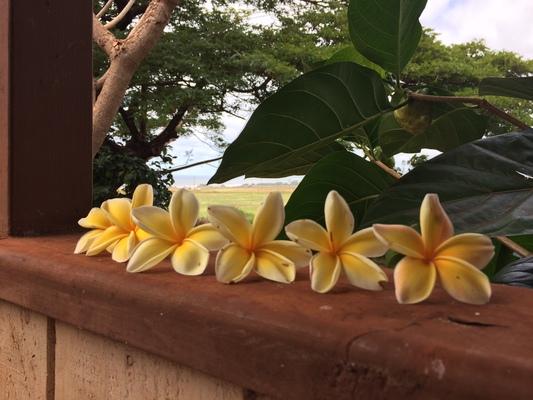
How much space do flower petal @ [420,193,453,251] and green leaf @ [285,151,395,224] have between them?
0.20m

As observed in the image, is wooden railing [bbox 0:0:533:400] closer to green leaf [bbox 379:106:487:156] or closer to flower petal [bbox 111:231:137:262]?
flower petal [bbox 111:231:137:262]

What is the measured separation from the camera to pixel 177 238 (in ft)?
1.47

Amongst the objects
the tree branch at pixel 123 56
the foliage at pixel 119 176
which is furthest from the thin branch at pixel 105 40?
the foliage at pixel 119 176

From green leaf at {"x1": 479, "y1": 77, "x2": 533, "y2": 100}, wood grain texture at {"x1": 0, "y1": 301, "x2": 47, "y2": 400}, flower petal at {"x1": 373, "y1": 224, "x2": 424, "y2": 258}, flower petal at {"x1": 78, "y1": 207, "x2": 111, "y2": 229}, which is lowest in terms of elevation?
wood grain texture at {"x1": 0, "y1": 301, "x2": 47, "y2": 400}

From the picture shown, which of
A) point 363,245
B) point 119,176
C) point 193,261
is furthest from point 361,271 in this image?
point 119,176

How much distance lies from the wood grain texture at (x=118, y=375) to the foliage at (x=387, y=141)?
0.51ft

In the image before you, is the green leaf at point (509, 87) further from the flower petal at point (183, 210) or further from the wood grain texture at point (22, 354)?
the wood grain texture at point (22, 354)

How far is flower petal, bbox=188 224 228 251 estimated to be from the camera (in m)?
0.43

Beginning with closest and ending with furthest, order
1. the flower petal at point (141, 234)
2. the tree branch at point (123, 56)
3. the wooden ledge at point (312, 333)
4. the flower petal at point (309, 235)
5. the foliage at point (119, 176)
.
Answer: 1. the wooden ledge at point (312, 333)
2. the flower petal at point (309, 235)
3. the flower petal at point (141, 234)
4. the tree branch at point (123, 56)
5. the foliage at point (119, 176)

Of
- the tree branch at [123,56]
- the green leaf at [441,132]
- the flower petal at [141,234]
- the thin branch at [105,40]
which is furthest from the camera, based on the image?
the thin branch at [105,40]

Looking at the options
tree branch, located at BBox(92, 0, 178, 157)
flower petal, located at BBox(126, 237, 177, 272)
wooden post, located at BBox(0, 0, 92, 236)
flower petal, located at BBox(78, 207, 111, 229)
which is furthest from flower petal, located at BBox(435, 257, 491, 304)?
tree branch, located at BBox(92, 0, 178, 157)

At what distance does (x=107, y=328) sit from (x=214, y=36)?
7161 millimetres

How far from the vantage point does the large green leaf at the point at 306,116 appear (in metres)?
0.48

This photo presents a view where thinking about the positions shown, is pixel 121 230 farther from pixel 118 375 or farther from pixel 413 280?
pixel 413 280
